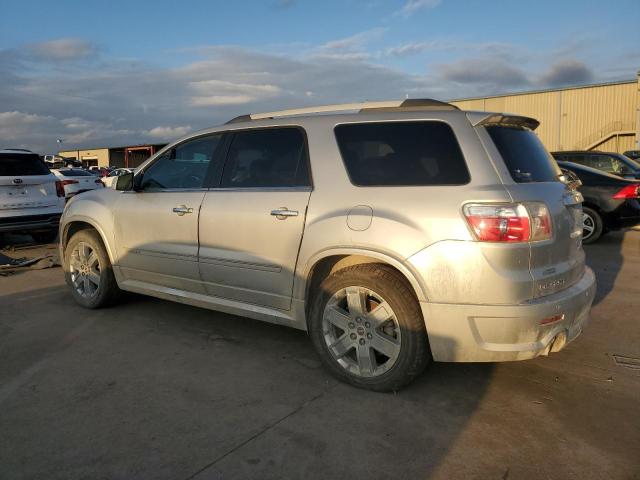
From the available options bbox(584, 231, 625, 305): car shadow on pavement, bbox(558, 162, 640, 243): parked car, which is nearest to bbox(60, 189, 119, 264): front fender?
bbox(584, 231, 625, 305): car shadow on pavement

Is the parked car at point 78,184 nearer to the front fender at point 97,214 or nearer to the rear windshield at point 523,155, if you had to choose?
the front fender at point 97,214

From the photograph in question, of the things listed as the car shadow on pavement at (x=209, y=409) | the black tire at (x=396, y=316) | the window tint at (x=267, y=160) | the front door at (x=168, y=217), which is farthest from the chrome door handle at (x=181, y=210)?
the black tire at (x=396, y=316)

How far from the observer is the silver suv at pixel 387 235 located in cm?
293

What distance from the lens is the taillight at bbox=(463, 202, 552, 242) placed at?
288 cm

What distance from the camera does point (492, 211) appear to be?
2889mm

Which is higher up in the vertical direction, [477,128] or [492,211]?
[477,128]

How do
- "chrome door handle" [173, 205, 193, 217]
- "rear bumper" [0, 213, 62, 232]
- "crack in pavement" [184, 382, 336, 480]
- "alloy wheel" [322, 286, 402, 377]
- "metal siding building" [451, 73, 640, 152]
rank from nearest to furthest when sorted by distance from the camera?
"crack in pavement" [184, 382, 336, 480] → "alloy wheel" [322, 286, 402, 377] → "chrome door handle" [173, 205, 193, 217] → "rear bumper" [0, 213, 62, 232] → "metal siding building" [451, 73, 640, 152]

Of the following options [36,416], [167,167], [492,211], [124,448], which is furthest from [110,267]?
[492,211]

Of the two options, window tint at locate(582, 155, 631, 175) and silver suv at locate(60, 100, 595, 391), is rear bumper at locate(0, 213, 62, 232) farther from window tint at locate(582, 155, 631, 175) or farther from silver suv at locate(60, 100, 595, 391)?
window tint at locate(582, 155, 631, 175)

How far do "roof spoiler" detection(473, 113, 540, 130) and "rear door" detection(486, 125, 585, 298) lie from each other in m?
0.03

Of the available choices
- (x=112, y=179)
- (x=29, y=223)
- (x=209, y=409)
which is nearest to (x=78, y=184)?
(x=29, y=223)

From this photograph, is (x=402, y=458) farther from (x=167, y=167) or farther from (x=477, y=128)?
(x=167, y=167)

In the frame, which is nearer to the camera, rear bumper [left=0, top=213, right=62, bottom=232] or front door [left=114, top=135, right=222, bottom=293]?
front door [left=114, top=135, right=222, bottom=293]

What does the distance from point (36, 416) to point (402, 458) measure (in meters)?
2.11
